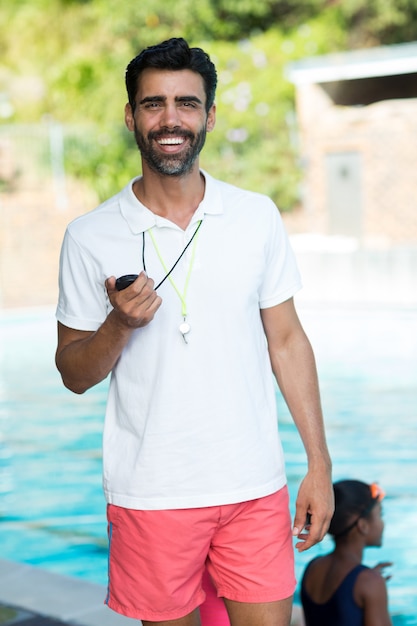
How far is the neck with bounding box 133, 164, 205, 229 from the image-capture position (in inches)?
90.4

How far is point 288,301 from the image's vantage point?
2.37 metres

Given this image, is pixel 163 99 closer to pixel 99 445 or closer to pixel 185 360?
pixel 185 360

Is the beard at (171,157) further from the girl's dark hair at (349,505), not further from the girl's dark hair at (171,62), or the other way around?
the girl's dark hair at (349,505)

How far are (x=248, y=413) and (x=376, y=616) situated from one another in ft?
3.68

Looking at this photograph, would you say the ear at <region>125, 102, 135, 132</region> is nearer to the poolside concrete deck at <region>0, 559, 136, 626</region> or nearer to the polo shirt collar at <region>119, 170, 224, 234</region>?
the polo shirt collar at <region>119, 170, 224, 234</region>

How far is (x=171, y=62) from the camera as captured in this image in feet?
7.28

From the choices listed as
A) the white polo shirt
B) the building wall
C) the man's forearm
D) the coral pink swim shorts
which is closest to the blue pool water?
the coral pink swim shorts

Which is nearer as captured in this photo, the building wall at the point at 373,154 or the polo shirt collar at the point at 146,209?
the polo shirt collar at the point at 146,209

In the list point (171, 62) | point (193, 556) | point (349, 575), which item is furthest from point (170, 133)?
point (349, 575)

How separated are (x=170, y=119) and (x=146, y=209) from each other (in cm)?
21

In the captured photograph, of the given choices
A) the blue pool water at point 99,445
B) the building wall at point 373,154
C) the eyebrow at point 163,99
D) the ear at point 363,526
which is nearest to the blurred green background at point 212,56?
the building wall at point 373,154

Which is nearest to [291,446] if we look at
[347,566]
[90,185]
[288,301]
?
[347,566]

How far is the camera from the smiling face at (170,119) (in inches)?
87.4

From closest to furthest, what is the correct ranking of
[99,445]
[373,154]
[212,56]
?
[99,445], [373,154], [212,56]
